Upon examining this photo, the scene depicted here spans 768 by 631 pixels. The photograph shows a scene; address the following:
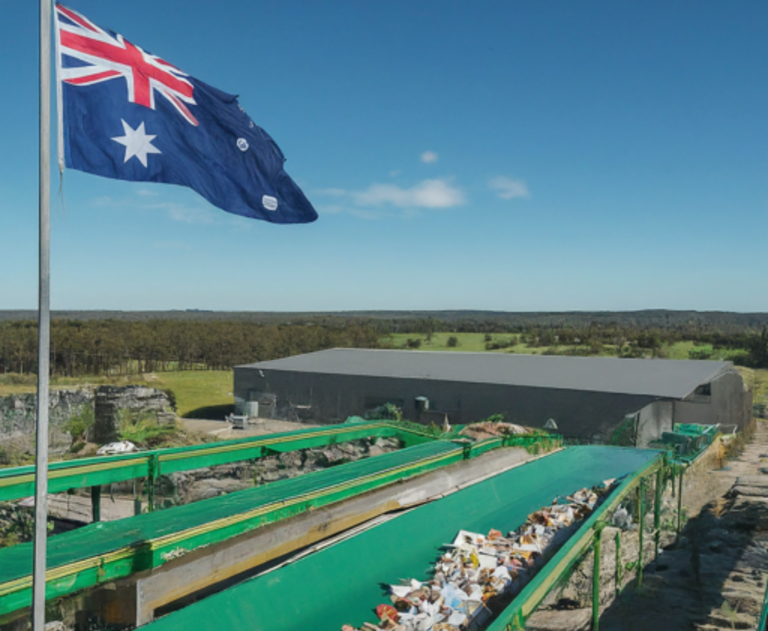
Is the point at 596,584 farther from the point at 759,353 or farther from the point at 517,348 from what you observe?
the point at 517,348

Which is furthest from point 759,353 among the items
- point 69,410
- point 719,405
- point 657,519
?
point 657,519

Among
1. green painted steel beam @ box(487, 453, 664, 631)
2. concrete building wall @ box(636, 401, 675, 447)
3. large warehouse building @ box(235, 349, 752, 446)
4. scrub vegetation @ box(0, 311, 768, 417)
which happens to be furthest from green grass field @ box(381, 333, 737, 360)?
green painted steel beam @ box(487, 453, 664, 631)

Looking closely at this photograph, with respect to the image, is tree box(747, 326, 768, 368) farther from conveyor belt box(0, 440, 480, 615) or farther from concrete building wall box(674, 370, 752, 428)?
conveyor belt box(0, 440, 480, 615)

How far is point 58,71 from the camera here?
357cm

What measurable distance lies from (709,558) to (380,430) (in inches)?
229

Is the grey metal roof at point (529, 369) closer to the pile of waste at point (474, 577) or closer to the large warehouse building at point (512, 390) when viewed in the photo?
the large warehouse building at point (512, 390)

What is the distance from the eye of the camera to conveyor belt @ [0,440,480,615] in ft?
14.8

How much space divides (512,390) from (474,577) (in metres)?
17.0

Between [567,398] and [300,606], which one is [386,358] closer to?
[567,398]

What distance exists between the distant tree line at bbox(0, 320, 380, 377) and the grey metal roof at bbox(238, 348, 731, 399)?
62.5 feet

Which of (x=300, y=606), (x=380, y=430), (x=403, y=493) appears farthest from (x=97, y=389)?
(x=300, y=606)

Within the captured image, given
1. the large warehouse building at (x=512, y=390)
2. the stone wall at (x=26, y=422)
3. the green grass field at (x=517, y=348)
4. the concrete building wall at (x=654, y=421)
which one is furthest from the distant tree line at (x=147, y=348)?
the concrete building wall at (x=654, y=421)

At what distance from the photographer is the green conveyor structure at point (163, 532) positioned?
178 inches

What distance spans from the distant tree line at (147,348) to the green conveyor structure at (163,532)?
127 ft
